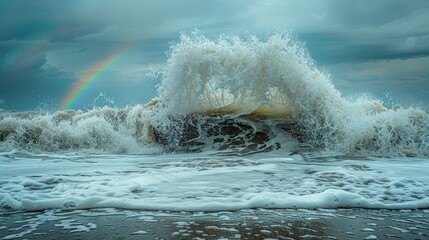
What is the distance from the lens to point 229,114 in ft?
37.7

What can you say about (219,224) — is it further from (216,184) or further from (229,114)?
(229,114)

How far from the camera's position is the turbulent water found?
169 inches

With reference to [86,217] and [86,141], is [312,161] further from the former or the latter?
[86,141]

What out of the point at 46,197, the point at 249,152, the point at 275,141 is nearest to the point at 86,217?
the point at 46,197

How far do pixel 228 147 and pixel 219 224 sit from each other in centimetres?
635

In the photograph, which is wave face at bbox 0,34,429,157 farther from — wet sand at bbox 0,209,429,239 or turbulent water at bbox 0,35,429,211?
wet sand at bbox 0,209,429,239

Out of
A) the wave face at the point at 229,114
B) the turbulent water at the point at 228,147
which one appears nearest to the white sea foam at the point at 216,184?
the turbulent water at the point at 228,147

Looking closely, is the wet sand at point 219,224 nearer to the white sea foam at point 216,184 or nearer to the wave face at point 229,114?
the white sea foam at point 216,184

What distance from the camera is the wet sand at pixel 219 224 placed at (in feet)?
9.87

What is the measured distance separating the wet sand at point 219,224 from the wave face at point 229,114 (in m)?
5.81

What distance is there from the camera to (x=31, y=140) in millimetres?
11172

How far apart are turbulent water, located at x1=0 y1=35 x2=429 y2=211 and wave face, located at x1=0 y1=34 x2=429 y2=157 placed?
0.10 feet

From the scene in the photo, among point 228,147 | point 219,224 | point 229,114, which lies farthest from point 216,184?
point 229,114

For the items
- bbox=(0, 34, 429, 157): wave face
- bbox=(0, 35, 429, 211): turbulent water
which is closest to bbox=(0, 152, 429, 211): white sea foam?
bbox=(0, 35, 429, 211): turbulent water
